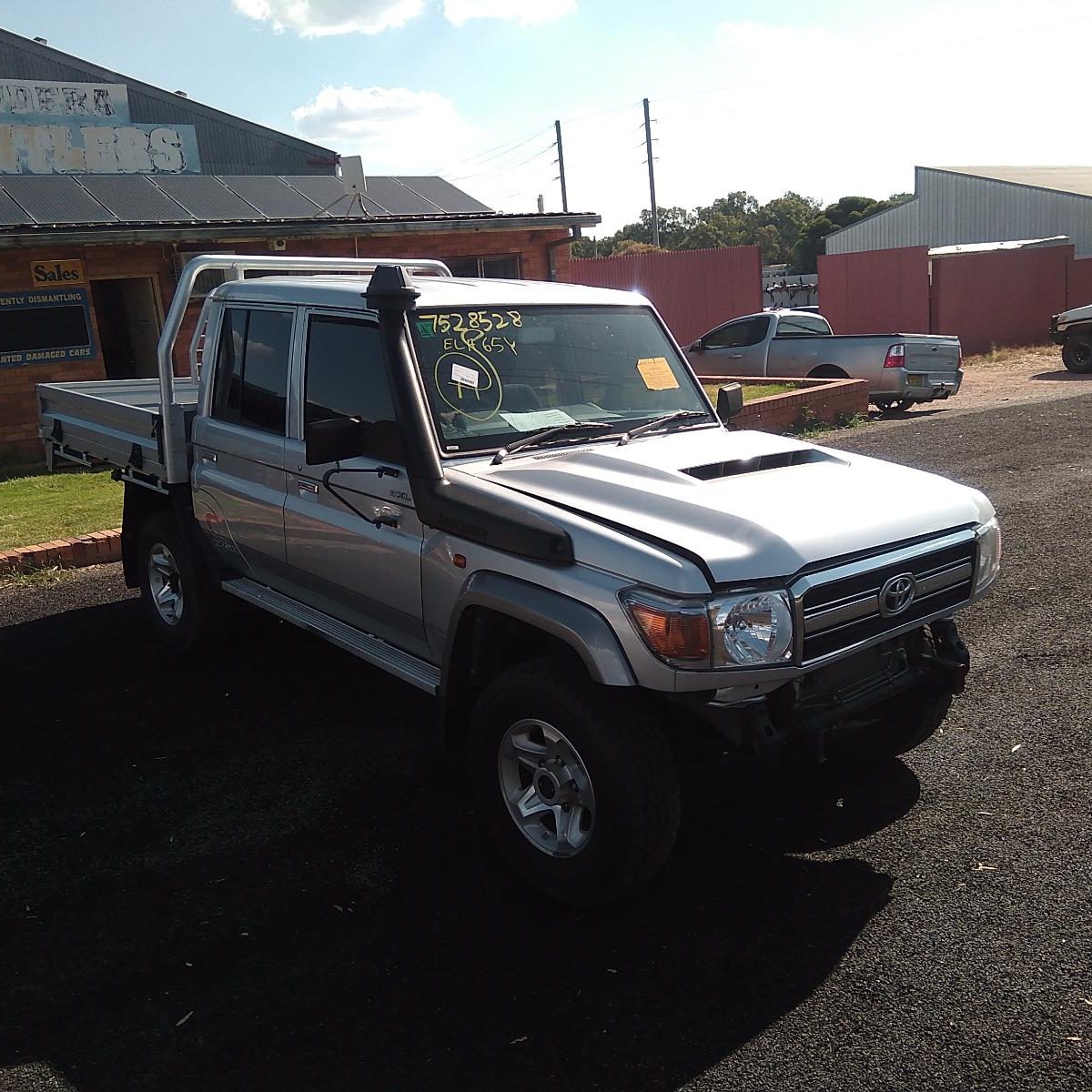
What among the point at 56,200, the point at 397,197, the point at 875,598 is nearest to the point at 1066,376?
the point at 397,197

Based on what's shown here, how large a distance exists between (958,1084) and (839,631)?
1.33 metres

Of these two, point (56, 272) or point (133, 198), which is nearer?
point (56, 272)

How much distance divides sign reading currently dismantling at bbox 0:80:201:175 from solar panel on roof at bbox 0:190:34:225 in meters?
4.21

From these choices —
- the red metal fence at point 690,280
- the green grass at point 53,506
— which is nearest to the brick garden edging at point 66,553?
A: the green grass at point 53,506

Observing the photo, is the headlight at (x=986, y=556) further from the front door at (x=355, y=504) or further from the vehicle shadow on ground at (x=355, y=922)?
the front door at (x=355, y=504)

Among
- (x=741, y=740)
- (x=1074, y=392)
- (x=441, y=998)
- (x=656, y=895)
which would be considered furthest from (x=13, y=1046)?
(x=1074, y=392)

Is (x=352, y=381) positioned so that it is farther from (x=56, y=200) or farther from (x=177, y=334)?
(x=56, y=200)

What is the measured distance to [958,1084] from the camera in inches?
114

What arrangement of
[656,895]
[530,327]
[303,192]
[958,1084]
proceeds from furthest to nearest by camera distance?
[303,192] < [530,327] < [656,895] < [958,1084]

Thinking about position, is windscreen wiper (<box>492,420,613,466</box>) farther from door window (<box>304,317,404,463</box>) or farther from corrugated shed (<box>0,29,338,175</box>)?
corrugated shed (<box>0,29,338,175</box>)

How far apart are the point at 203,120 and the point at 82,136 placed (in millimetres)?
3927

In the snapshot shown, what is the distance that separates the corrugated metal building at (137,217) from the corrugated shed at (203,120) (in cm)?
3

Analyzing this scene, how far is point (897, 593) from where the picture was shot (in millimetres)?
3750

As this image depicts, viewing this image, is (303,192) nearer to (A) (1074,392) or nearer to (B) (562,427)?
(A) (1074,392)
